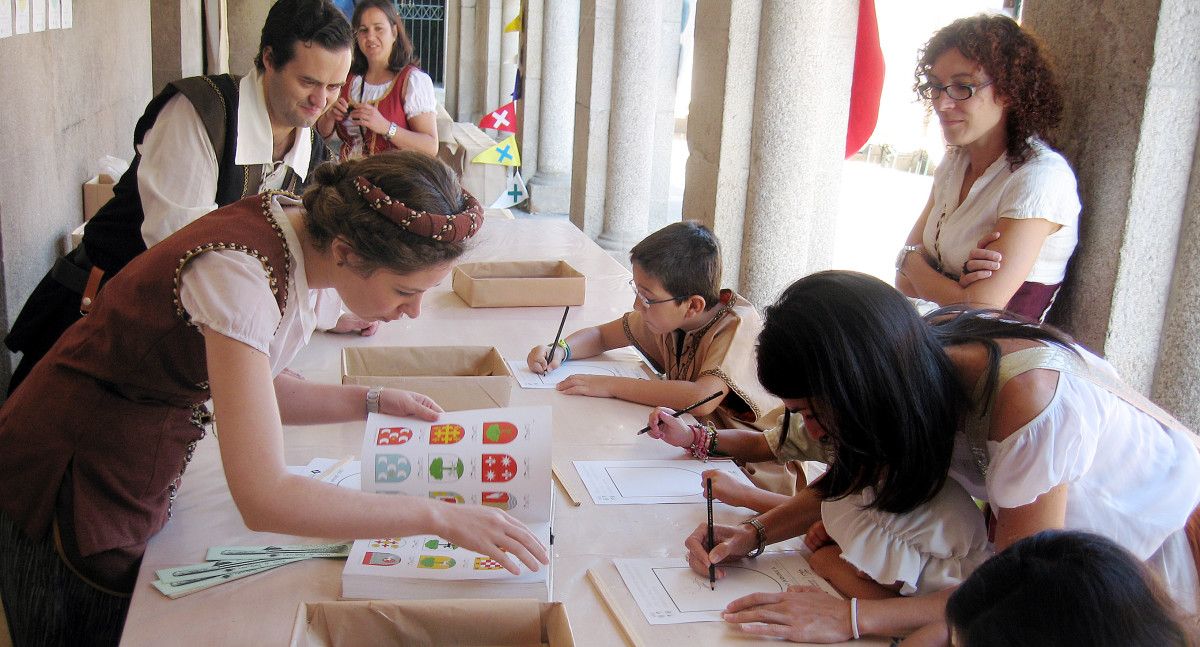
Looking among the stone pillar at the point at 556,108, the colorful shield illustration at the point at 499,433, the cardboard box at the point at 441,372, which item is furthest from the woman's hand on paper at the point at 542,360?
the stone pillar at the point at 556,108

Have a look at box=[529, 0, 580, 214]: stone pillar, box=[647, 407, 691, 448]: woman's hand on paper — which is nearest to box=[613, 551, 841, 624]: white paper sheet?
box=[647, 407, 691, 448]: woman's hand on paper

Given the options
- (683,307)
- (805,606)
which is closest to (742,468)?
(683,307)

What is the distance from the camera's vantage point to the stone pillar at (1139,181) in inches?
81.0

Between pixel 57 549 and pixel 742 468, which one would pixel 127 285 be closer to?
pixel 57 549

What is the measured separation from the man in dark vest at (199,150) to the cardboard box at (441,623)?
1.29 metres

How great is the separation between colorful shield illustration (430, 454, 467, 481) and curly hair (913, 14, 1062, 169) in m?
1.43

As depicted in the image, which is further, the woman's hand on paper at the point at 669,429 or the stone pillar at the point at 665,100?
the stone pillar at the point at 665,100

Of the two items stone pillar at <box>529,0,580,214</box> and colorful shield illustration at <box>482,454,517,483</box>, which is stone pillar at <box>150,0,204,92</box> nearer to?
stone pillar at <box>529,0,580,214</box>

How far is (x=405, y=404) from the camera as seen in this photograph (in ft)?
6.38

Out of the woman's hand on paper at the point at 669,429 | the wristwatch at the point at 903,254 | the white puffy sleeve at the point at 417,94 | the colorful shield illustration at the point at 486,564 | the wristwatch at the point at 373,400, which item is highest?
the white puffy sleeve at the point at 417,94

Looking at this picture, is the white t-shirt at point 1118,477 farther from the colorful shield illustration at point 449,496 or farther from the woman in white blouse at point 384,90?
the woman in white blouse at point 384,90

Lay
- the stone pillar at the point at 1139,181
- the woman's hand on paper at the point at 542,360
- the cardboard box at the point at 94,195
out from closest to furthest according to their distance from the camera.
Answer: the stone pillar at the point at 1139,181
the woman's hand on paper at the point at 542,360
the cardboard box at the point at 94,195

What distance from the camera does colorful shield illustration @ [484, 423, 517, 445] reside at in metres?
1.67

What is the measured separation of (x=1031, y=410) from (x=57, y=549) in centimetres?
152
